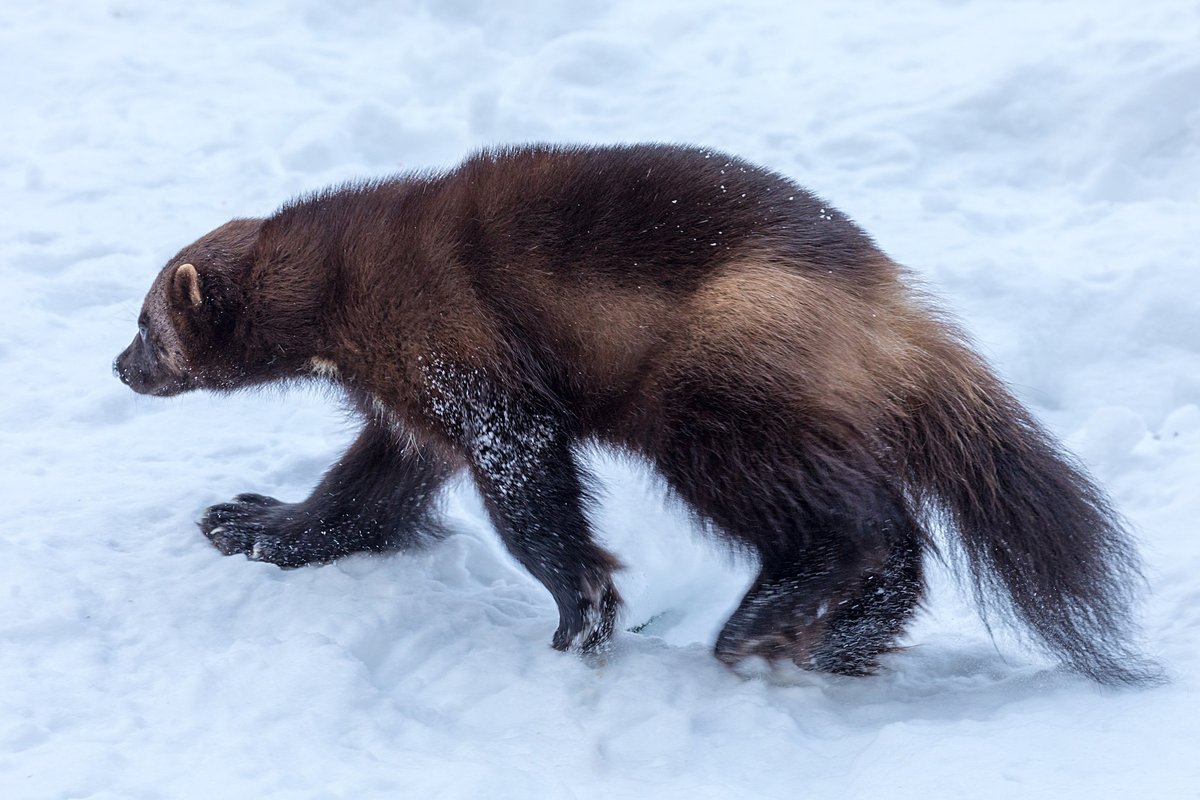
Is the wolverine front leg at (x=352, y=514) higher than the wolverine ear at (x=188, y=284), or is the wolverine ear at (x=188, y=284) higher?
the wolverine ear at (x=188, y=284)

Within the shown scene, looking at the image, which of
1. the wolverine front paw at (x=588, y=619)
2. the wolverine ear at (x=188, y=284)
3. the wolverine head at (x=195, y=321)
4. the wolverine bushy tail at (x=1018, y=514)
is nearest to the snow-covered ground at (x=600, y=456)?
the wolverine front paw at (x=588, y=619)

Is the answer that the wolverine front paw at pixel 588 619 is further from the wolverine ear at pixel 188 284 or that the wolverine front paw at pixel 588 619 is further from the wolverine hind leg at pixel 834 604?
the wolverine ear at pixel 188 284

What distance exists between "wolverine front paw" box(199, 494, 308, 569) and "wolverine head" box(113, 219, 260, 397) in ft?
1.32

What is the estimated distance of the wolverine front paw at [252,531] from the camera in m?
3.85

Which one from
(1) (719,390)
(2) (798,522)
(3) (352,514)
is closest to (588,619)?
(2) (798,522)

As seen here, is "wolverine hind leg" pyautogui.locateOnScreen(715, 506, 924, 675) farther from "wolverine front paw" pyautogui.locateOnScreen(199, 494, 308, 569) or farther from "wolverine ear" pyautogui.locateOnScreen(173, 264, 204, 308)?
"wolverine ear" pyautogui.locateOnScreen(173, 264, 204, 308)

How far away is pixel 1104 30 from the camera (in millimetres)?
6520

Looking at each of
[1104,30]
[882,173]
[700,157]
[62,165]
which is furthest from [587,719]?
[1104,30]

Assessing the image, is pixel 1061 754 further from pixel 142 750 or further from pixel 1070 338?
pixel 1070 338

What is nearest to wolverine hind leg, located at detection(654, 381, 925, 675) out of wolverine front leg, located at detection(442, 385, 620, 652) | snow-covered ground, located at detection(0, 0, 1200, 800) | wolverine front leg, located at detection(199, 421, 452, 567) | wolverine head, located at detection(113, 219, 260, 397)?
snow-covered ground, located at detection(0, 0, 1200, 800)

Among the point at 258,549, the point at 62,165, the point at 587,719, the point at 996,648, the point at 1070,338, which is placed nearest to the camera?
the point at 587,719

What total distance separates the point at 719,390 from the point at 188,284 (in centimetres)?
168

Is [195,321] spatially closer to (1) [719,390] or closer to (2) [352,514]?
(2) [352,514]

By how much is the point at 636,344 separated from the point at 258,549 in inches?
55.5
